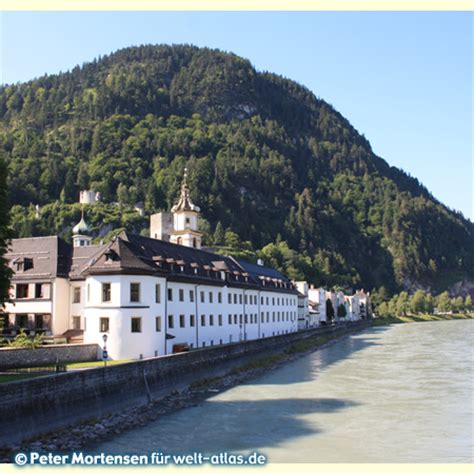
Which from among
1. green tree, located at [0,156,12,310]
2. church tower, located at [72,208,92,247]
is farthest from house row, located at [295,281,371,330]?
green tree, located at [0,156,12,310]

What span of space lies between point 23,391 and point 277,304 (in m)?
→ 54.4

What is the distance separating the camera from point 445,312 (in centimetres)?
18400

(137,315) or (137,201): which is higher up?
(137,201)

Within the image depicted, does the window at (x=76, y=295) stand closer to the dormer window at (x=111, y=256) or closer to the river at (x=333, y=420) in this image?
the dormer window at (x=111, y=256)

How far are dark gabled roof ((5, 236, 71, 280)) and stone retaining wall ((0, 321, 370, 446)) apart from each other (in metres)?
14.2

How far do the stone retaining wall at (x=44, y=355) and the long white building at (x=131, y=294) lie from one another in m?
1.25

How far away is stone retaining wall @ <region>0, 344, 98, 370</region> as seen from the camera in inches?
1321

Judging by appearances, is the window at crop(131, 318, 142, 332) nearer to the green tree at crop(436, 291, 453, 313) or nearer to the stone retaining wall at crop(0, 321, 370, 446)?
the stone retaining wall at crop(0, 321, 370, 446)

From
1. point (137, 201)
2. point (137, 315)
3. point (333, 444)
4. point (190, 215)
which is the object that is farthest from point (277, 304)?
point (137, 201)

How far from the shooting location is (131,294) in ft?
129

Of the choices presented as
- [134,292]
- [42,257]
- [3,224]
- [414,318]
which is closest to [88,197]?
[414,318]

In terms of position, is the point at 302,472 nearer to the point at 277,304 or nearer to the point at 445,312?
the point at 277,304

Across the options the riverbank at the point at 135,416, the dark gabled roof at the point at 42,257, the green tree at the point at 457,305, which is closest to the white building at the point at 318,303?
the riverbank at the point at 135,416

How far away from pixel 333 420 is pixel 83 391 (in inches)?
450
